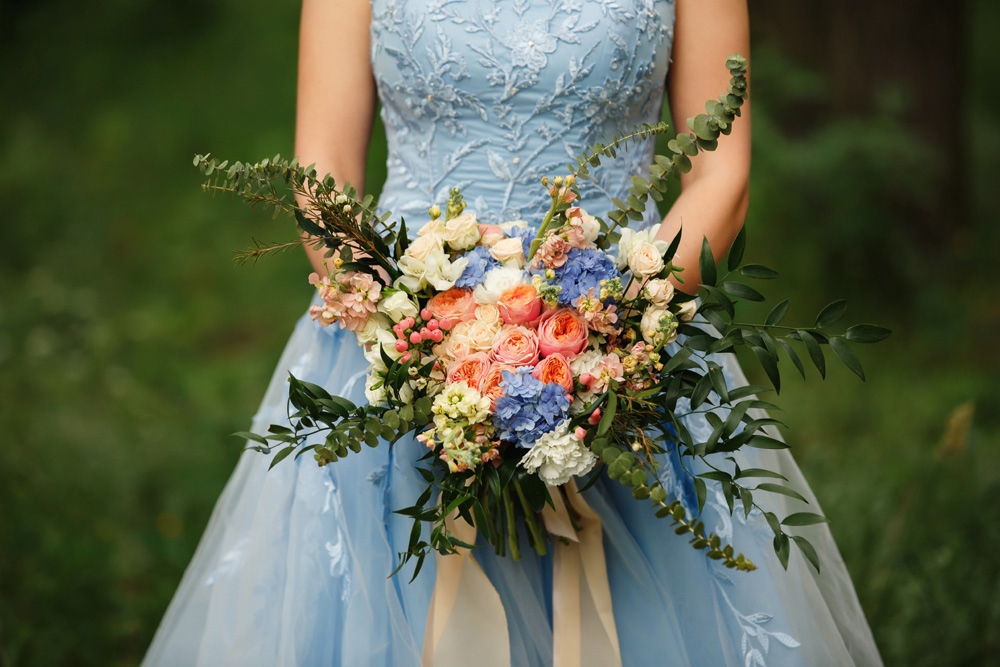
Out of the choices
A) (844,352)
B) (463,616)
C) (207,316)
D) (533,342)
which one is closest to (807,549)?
(844,352)

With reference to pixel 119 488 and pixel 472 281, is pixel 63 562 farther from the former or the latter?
pixel 472 281

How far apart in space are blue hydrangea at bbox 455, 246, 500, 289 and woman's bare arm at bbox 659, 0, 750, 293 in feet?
1.57

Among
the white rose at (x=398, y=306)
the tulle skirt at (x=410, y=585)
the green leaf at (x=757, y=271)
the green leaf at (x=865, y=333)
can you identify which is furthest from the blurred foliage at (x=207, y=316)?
the white rose at (x=398, y=306)

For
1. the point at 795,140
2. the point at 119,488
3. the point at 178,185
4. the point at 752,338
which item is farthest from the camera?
the point at 178,185

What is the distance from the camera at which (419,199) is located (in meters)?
1.82

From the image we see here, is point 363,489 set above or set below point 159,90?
below

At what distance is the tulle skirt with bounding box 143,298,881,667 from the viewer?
157 cm

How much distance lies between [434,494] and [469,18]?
974 mm

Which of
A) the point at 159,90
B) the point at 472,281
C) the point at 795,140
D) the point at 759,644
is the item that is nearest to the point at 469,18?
the point at 472,281

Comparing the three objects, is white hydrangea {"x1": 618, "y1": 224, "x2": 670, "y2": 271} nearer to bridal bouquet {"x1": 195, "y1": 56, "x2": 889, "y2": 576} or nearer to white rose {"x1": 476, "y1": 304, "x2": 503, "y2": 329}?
bridal bouquet {"x1": 195, "y1": 56, "x2": 889, "y2": 576}

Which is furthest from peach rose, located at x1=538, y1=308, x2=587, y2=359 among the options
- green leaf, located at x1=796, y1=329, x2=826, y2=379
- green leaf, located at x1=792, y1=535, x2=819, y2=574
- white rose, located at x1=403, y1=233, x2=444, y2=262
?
green leaf, located at x1=792, y1=535, x2=819, y2=574

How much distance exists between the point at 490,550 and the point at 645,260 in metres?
0.69

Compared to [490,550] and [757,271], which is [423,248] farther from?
[490,550]

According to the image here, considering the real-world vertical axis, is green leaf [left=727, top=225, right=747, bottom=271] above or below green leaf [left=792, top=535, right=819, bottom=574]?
above
